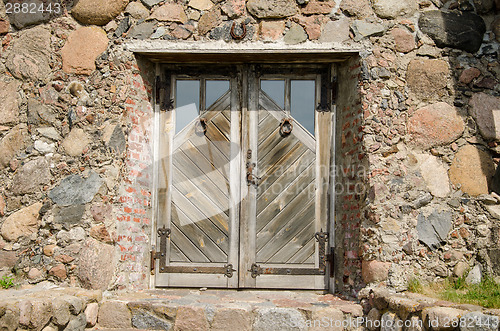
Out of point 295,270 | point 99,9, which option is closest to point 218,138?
point 295,270

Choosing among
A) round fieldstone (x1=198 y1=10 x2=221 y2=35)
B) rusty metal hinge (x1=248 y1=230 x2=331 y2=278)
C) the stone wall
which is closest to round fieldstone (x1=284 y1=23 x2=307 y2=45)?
the stone wall

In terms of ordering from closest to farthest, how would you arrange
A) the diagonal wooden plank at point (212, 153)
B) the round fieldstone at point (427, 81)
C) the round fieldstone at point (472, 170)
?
the round fieldstone at point (472, 170), the round fieldstone at point (427, 81), the diagonal wooden plank at point (212, 153)

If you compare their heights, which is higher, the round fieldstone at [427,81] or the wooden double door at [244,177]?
the round fieldstone at [427,81]

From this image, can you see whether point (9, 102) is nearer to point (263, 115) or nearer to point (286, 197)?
point (263, 115)

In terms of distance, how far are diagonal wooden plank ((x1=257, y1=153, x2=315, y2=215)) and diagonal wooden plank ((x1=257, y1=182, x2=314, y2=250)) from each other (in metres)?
0.07

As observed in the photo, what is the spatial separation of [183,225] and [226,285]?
0.65 meters

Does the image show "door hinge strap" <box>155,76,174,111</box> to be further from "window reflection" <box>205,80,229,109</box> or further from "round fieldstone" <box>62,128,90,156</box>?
"round fieldstone" <box>62,128,90,156</box>

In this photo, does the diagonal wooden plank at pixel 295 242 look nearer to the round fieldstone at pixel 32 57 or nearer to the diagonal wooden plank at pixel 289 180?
the diagonal wooden plank at pixel 289 180

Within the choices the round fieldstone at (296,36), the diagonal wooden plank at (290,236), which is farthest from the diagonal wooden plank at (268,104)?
the diagonal wooden plank at (290,236)

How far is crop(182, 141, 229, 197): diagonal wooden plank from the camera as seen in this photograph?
14.3 ft

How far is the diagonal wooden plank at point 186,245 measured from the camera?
429 centimetres

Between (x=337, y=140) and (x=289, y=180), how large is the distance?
0.56m

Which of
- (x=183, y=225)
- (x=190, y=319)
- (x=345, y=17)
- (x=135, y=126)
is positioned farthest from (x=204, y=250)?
(x=345, y=17)

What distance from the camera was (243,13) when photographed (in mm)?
4184
